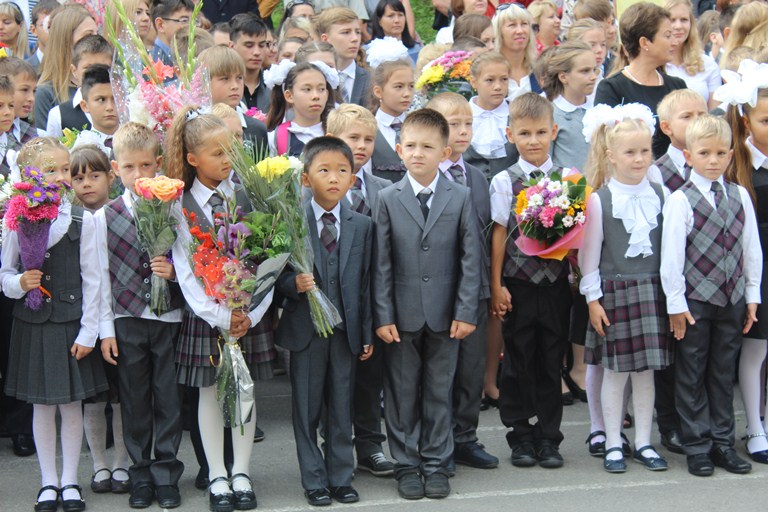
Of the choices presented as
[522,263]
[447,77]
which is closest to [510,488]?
[522,263]

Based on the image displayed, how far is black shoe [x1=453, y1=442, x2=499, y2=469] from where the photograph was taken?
6.18 m

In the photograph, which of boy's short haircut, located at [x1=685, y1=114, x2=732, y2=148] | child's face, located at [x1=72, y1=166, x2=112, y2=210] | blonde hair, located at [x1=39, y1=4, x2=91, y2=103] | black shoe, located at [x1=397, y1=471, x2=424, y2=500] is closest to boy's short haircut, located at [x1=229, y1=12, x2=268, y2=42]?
blonde hair, located at [x1=39, y1=4, x2=91, y2=103]

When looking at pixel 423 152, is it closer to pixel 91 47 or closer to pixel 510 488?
pixel 510 488

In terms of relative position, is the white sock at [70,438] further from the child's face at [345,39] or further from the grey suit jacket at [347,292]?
the child's face at [345,39]

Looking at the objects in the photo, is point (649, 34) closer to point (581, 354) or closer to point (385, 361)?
point (581, 354)

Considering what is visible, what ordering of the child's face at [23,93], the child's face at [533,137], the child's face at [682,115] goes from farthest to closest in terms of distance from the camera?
the child's face at [23,93]
the child's face at [682,115]
the child's face at [533,137]

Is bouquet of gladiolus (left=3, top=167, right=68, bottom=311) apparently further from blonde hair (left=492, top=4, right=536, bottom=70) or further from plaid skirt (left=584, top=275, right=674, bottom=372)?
blonde hair (left=492, top=4, right=536, bottom=70)

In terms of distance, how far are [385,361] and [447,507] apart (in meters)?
0.85

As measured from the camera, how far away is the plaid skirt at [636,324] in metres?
6.05

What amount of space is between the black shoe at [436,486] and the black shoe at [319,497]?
516 mm

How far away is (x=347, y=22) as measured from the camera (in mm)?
9070

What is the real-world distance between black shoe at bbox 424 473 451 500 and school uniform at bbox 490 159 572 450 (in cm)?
66

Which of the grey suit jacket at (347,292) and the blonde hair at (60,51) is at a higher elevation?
the blonde hair at (60,51)

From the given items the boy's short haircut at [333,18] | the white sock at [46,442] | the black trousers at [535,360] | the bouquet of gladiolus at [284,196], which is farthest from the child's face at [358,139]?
the boy's short haircut at [333,18]
